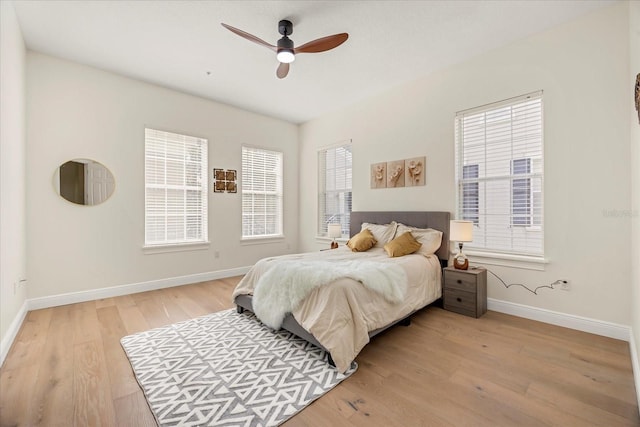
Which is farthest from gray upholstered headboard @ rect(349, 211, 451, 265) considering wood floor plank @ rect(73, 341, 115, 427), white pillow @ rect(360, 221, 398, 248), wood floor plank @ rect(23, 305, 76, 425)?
wood floor plank @ rect(23, 305, 76, 425)

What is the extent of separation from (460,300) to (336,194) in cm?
289

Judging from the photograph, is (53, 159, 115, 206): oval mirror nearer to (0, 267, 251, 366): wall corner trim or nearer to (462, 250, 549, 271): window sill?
(0, 267, 251, 366): wall corner trim

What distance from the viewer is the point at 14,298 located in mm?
2707

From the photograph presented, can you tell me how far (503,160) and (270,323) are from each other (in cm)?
314

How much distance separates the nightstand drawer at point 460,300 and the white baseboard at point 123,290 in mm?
3478

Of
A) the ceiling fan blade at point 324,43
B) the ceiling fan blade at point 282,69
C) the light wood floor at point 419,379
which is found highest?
the ceiling fan blade at point 324,43

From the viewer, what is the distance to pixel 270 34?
2.99 metres

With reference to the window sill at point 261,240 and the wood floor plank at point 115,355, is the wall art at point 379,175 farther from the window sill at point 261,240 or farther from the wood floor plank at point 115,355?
the wood floor plank at point 115,355

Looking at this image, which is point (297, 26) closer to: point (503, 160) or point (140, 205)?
point (503, 160)

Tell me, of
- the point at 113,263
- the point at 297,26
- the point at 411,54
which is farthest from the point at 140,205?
the point at 411,54

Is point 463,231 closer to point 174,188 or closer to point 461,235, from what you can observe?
point 461,235

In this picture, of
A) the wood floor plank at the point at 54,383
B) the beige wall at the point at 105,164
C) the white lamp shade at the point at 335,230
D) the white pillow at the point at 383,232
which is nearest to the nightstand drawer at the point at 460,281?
the white pillow at the point at 383,232

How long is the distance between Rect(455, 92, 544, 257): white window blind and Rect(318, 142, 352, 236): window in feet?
6.53

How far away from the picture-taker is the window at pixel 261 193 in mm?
5297
